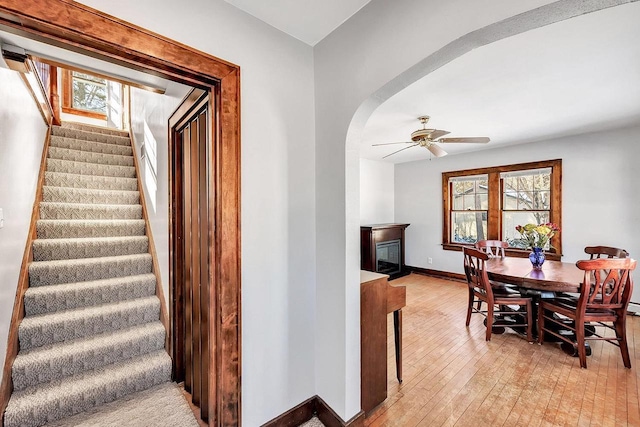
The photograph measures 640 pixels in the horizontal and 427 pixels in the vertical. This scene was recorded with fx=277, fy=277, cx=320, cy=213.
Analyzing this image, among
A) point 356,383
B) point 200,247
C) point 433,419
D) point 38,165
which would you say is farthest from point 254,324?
point 38,165

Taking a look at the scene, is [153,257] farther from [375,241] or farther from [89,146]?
[375,241]

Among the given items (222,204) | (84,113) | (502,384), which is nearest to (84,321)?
(222,204)

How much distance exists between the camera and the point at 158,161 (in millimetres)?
2604

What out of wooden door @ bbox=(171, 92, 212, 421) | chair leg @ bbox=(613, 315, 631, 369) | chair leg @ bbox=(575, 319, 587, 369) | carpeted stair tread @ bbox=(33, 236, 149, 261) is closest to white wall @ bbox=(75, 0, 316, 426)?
wooden door @ bbox=(171, 92, 212, 421)

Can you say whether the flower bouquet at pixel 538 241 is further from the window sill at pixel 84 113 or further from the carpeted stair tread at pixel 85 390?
the window sill at pixel 84 113

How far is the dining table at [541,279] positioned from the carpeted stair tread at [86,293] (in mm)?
3581

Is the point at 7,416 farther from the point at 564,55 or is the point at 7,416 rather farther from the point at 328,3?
the point at 564,55

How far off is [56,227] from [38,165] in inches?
29.5

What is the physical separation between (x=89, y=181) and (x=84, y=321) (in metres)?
1.94

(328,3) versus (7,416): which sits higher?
(328,3)

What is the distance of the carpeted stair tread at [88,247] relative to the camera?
2523 millimetres

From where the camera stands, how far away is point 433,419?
1.88 meters

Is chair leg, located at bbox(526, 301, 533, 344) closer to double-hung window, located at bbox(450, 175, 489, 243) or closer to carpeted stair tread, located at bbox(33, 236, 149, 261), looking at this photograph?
double-hung window, located at bbox(450, 175, 489, 243)

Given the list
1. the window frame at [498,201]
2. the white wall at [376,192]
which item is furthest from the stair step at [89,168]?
the window frame at [498,201]
